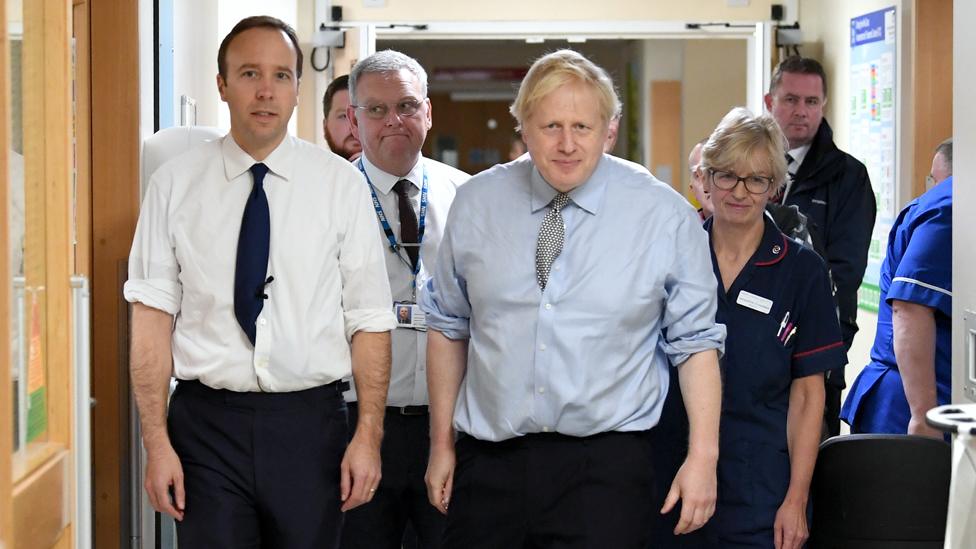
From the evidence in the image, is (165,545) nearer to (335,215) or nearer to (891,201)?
(335,215)

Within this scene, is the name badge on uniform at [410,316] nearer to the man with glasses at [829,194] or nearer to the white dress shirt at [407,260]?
the white dress shirt at [407,260]

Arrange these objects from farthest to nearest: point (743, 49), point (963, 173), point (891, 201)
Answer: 1. point (743, 49)
2. point (891, 201)
3. point (963, 173)

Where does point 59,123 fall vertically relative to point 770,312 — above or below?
above

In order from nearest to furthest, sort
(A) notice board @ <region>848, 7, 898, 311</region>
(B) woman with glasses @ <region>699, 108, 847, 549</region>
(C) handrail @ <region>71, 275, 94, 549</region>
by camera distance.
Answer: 1. (C) handrail @ <region>71, 275, 94, 549</region>
2. (B) woman with glasses @ <region>699, 108, 847, 549</region>
3. (A) notice board @ <region>848, 7, 898, 311</region>

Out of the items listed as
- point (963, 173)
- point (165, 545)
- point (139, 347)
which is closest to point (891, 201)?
point (963, 173)

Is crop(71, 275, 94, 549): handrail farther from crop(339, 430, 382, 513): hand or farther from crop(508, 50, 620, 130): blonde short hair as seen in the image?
crop(508, 50, 620, 130): blonde short hair

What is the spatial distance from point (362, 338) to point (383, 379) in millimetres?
98

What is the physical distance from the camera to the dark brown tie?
324 centimetres

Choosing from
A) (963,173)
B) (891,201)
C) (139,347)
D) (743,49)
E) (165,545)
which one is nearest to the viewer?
(139,347)

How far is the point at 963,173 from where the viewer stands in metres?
2.78

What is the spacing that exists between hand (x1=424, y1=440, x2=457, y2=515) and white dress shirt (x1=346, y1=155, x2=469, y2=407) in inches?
22.9

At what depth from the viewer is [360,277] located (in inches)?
105

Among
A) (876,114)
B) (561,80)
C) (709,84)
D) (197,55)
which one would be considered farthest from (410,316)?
(709,84)

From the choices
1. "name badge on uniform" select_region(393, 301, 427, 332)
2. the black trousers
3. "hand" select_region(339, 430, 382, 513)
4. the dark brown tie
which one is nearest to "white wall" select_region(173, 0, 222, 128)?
the dark brown tie
